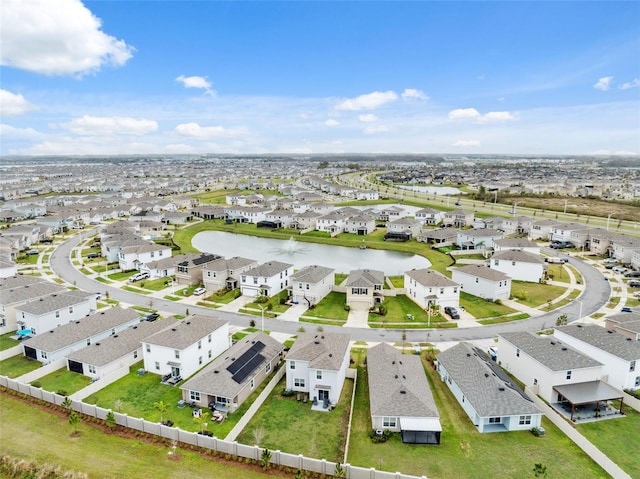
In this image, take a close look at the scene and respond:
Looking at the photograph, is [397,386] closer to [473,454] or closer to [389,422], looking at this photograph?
[389,422]

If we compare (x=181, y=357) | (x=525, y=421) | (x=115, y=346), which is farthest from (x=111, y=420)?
(x=525, y=421)

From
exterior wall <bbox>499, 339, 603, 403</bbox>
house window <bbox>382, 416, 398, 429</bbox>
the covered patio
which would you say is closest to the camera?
house window <bbox>382, 416, 398, 429</bbox>

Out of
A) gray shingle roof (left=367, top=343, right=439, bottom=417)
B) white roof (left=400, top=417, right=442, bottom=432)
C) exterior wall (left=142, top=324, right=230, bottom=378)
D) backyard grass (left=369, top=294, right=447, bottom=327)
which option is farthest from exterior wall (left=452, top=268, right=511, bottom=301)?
exterior wall (left=142, top=324, right=230, bottom=378)

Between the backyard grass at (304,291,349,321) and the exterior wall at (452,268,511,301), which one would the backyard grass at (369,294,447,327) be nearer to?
the backyard grass at (304,291,349,321)

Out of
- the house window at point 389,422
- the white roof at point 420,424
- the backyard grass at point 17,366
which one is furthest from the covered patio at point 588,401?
the backyard grass at point 17,366

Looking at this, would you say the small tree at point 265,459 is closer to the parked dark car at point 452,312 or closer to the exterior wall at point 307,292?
the exterior wall at point 307,292

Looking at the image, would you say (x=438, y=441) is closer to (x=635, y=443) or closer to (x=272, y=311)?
(x=635, y=443)

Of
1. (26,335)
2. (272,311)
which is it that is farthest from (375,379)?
(26,335)
